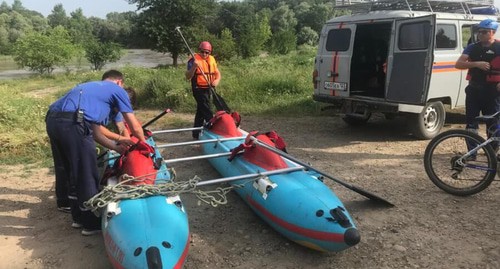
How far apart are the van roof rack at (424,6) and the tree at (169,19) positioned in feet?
57.7

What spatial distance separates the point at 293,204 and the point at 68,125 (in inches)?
83.1

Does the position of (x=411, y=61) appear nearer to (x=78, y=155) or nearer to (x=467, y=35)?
(x=467, y=35)

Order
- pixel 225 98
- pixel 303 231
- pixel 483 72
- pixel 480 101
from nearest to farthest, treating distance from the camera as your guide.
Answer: pixel 303 231 → pixel 483 72 → pixel 480 101 → pixel 225 98

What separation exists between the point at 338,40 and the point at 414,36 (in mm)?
1532

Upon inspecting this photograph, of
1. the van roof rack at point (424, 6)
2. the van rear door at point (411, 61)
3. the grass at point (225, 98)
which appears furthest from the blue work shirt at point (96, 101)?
the van roof rack at point (424, 6)

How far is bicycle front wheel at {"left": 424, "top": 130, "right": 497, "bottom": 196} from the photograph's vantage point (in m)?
4.70

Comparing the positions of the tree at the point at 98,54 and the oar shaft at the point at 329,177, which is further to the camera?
the tree at the point at 98,54

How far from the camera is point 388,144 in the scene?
7.45 meters

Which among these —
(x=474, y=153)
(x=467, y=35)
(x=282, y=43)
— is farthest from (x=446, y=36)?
(x=282, y=43)

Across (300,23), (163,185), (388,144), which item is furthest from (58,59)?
(300,23)

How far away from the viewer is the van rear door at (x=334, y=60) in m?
7.90

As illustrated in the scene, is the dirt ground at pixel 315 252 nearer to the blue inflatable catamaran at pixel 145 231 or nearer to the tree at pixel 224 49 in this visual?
the blue inflatable catamaran at pixel 145 231

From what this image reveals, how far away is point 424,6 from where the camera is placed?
27.7 feet

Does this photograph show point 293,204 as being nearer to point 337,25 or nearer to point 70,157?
point 70,157
